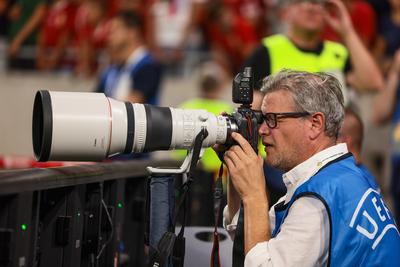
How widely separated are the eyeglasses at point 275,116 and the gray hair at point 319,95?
0.02 metres

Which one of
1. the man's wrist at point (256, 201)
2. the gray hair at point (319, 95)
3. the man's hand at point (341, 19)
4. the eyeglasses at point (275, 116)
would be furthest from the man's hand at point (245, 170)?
the man's hand at point (341, 19)

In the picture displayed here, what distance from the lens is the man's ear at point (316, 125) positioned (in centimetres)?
316

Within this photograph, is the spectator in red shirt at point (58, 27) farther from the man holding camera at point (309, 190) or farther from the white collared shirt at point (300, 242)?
the white collared shirt at point (300, 242)

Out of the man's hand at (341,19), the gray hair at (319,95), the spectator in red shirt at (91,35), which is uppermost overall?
the spectator in red shirt at (91,35)

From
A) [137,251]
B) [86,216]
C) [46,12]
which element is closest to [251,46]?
[46,12]

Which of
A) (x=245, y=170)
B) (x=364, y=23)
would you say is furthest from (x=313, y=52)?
(x=364, y=23)

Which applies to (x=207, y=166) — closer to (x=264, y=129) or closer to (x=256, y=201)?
(x=264, y=129)

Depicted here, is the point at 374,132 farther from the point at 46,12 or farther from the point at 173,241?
the point at 173,241

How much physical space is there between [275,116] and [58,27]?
23.4 feet

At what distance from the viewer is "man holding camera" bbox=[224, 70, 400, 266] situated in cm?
292

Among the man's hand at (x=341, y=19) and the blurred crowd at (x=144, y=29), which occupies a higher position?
the blurred crowd at (x=144, y=29)

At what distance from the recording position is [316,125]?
3.17 m

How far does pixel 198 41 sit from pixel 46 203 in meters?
6.56

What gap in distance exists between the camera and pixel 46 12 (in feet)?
33.0
